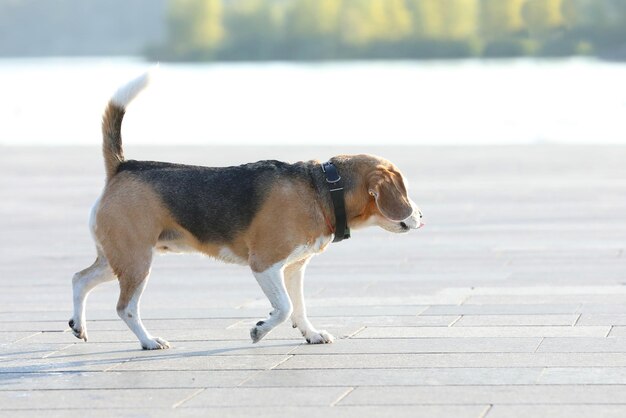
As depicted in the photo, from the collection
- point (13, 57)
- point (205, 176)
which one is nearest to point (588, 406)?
point (205, 176)

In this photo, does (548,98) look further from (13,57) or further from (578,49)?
(13,57)

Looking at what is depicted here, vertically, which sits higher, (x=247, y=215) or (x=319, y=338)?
(x=247, y=215)

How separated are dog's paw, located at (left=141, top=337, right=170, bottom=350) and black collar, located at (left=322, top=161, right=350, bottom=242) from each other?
1190 millimetres

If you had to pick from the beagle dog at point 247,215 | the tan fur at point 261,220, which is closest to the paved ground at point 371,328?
the beagle dog at point 247,215

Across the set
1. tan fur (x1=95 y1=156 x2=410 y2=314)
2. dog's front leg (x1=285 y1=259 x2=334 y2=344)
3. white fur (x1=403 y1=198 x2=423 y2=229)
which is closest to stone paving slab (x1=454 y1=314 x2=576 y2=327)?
white fur (x1=403 y1=198 x2=423 y2=229)

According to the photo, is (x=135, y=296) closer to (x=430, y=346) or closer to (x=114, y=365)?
(x=114, y=365)

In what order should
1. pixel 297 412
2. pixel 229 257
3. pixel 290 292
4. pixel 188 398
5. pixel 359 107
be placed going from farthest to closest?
pixel 359 107 < pixel 290 292 < pixel 229 257 < pixel 188 398 < pixel 297 412

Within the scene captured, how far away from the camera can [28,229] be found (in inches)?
564

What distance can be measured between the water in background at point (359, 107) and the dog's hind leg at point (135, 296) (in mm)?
1253

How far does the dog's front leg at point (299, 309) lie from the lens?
8023mm

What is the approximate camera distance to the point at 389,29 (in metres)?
82.8

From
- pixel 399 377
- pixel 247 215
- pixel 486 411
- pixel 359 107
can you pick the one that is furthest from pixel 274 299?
pixel 359 107

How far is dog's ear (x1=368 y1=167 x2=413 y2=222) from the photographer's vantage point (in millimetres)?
7789

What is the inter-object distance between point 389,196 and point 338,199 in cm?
29
